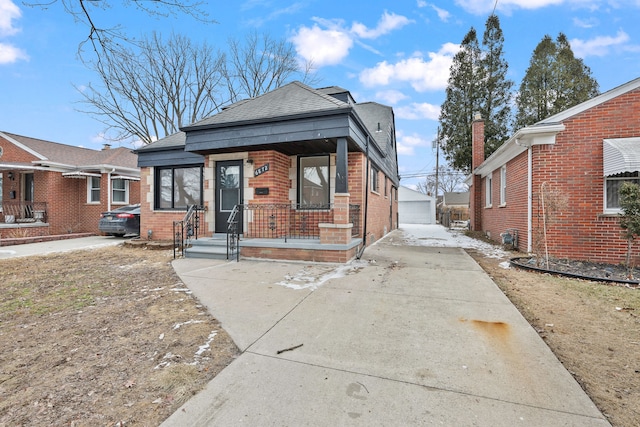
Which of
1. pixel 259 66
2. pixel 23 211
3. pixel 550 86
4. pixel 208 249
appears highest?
pixel 259 66

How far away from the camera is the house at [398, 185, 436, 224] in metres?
→ 31.6

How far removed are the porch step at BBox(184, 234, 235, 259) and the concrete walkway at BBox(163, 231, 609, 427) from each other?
2426 mm

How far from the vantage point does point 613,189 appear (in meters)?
6.52

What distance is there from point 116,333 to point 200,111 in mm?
23026

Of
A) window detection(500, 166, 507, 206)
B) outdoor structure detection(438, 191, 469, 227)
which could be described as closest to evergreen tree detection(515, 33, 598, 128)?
outdoor structure detection(438, 191, 469, 227)

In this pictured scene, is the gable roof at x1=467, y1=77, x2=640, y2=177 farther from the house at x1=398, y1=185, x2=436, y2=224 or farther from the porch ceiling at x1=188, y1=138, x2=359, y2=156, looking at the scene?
the house at x1=398, y1=185, x2=436, y2=224

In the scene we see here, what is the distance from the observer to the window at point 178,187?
10062 mm

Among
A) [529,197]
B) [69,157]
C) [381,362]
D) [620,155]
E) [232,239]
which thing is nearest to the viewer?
[381,362]

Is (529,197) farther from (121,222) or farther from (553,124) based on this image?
(121,222)

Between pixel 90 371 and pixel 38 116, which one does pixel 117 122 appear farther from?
pixel 90 371

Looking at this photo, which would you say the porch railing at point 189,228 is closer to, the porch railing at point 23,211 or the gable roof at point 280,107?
the gable roof at point 280,107

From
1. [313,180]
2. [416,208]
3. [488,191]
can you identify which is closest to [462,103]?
[488,191]

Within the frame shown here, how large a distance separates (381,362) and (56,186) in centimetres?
1692

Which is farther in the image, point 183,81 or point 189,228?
point 183,81
